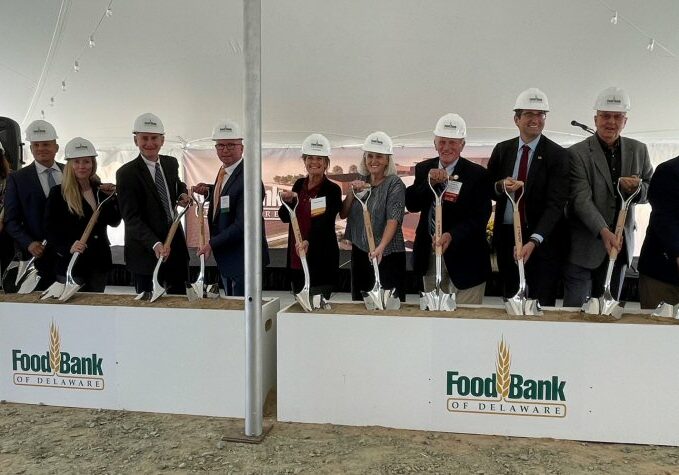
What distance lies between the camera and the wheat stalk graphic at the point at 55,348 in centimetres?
258

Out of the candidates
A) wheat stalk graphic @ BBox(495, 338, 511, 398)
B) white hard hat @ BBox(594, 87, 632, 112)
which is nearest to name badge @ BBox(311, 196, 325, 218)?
wheat stalk graphic @ BBox(495, 338, 511, 398)

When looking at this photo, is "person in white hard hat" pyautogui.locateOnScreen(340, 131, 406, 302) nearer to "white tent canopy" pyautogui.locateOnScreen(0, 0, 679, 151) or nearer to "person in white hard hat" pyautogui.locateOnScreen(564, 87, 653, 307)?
"person in white hard hat" pyautogui.locateOnScreen(564, 87, 653, 307)

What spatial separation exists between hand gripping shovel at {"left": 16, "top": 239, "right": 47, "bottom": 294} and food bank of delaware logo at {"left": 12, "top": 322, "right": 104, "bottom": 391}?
38cm

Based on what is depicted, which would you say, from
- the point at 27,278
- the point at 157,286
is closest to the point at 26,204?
the point at 27,278

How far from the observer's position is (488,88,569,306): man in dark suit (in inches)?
100

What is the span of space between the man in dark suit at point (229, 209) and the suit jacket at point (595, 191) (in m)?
1.75

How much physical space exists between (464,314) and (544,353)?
382 millimetres

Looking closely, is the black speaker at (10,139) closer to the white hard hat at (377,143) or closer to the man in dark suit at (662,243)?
the white hard hat at (377,143)

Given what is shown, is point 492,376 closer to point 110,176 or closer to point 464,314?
point 464,314

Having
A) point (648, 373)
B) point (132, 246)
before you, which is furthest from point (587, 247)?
point (132, 246)

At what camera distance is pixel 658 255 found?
254cm

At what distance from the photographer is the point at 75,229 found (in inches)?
119

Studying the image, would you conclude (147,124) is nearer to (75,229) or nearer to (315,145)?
(75,229)

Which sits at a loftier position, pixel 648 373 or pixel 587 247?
pixel 587 247
